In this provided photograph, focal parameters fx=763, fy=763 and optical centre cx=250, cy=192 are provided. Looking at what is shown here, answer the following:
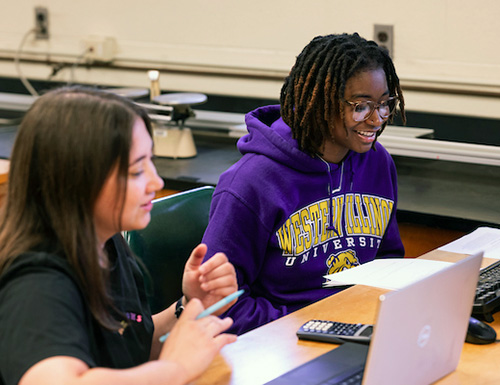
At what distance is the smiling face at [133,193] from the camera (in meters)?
1.01

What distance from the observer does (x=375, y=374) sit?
0.97 metres

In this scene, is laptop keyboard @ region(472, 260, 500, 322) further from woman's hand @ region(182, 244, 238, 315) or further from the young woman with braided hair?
woman's hand @ region(182, 244, 238, 315)

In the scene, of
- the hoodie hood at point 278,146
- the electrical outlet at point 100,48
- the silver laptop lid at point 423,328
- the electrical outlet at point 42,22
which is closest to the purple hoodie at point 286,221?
the hoodie hood at point 278,146

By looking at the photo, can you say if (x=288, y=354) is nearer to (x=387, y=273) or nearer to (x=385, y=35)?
(x=387, y=273)

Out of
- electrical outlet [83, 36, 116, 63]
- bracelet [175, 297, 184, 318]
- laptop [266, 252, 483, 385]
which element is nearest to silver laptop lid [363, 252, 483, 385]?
laptop [266, 252, 483, 385]

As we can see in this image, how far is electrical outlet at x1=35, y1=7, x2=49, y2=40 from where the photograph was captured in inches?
132

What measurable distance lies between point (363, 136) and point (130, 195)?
78 cm

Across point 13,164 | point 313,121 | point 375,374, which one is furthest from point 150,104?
point 375,374

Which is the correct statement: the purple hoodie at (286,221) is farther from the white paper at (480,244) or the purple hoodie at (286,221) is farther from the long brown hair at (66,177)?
the long brown hair at (66,177)

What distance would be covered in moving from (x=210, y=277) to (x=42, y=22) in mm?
2475

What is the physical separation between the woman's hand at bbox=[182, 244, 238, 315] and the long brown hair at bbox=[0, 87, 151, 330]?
24 cm

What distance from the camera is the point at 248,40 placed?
3.01m

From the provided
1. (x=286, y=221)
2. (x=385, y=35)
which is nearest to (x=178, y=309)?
(x=286, y=221)

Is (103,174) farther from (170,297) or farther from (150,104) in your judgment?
(150,104)
